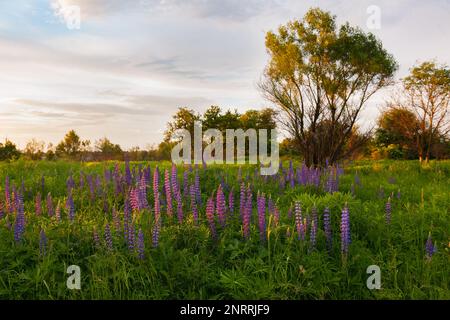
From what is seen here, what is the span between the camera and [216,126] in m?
37.3

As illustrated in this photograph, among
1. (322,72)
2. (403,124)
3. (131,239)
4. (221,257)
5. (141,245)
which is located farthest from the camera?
(403,124)

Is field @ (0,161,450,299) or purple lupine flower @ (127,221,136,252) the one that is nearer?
field @ (0,161,450,299)

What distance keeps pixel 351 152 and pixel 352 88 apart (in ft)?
11.3

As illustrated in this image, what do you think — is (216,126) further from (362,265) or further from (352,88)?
(362,265)

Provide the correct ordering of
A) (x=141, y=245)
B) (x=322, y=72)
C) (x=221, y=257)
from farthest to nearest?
(x=322, y=72) < (x=221, y=257) < (x=141, y=245)

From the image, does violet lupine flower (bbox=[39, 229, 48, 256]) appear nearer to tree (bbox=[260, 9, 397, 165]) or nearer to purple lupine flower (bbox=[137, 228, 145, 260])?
purple lupine flower (bbox=[137, 228, 145, 260])

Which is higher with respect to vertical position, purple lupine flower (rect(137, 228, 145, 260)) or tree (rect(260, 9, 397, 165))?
tree (rect(260, 9, 397, 165))

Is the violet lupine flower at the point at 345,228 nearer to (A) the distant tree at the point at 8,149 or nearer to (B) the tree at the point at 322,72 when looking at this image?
(B) the tree at the point at 322,72

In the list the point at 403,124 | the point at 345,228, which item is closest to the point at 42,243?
the point at 345,228

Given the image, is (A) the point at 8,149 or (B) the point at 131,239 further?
(A) the point at 8,149

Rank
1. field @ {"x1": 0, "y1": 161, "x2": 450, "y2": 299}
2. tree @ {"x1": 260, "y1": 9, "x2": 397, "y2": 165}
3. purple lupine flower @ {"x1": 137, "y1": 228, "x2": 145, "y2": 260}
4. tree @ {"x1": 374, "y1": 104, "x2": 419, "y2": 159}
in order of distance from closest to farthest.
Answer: field @ {"x1": 0, "y1": 161, "x2": 450, "y2": 299}
purple lupine flower @ {"x1": 137, "y1": 228, "x2": 145, "y2": 260}
tree @ {"x1": 260, "y1": 9, "x2": 397, "y2": 165}
tree @ {"x1": 374, "y1": 104, "x2": 419, "y2": 159}

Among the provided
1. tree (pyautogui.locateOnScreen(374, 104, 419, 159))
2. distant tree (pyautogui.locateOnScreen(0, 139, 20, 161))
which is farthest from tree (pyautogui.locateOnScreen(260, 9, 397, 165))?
distant tree (pyautogui.locateOnScreen(0, 139, 20, 161))

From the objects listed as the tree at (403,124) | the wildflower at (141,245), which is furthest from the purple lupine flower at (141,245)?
the tree at (403,124)

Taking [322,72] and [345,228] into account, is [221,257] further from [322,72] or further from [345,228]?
[322,72]
